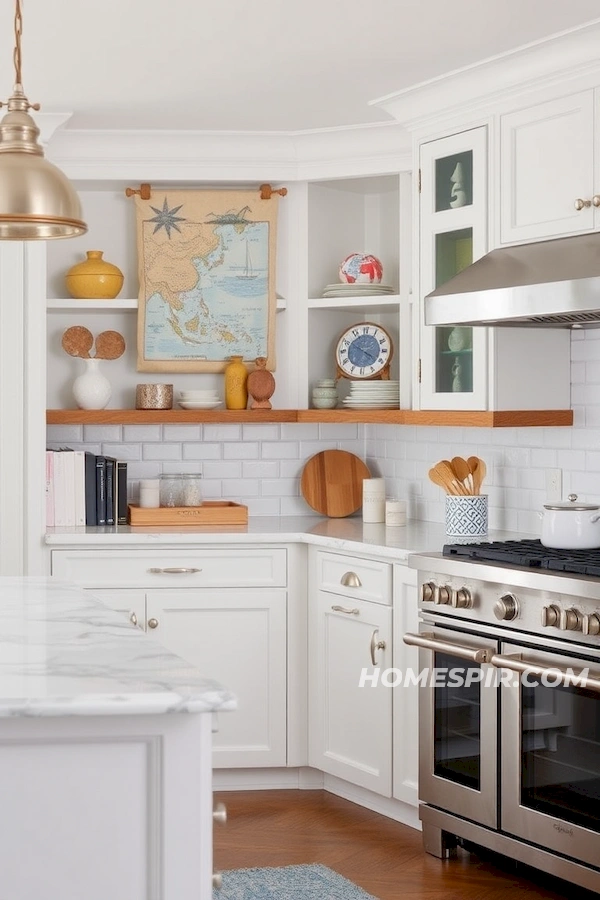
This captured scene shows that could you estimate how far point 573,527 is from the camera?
351cm

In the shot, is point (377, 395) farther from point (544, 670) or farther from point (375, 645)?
point (544, 670)

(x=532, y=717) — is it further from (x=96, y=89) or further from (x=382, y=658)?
(x=96, y=89)

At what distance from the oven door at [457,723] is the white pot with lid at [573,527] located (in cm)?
37

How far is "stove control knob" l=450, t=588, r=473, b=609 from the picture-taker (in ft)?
11.5

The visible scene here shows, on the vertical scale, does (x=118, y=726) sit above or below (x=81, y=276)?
below

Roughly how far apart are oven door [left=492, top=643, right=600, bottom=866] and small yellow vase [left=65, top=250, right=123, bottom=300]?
2261mm

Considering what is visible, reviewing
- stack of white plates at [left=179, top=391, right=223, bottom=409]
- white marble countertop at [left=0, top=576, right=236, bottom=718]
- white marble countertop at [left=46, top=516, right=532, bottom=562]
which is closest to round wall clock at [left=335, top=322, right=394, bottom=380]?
stack of white plates at [left=179, top=391, right=223, bottom=409]

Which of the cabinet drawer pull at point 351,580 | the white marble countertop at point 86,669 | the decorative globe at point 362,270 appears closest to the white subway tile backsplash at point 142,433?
the decorative globe at point 362,270

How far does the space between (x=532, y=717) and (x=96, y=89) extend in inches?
95.5

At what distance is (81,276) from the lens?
4.74 m

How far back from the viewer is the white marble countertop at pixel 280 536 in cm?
410

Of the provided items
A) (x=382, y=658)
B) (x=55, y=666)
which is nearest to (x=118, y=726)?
(x=55, y=666)

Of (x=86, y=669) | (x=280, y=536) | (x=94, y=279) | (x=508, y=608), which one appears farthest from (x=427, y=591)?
(x=94, y=279)

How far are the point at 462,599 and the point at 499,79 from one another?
5.38 ft
